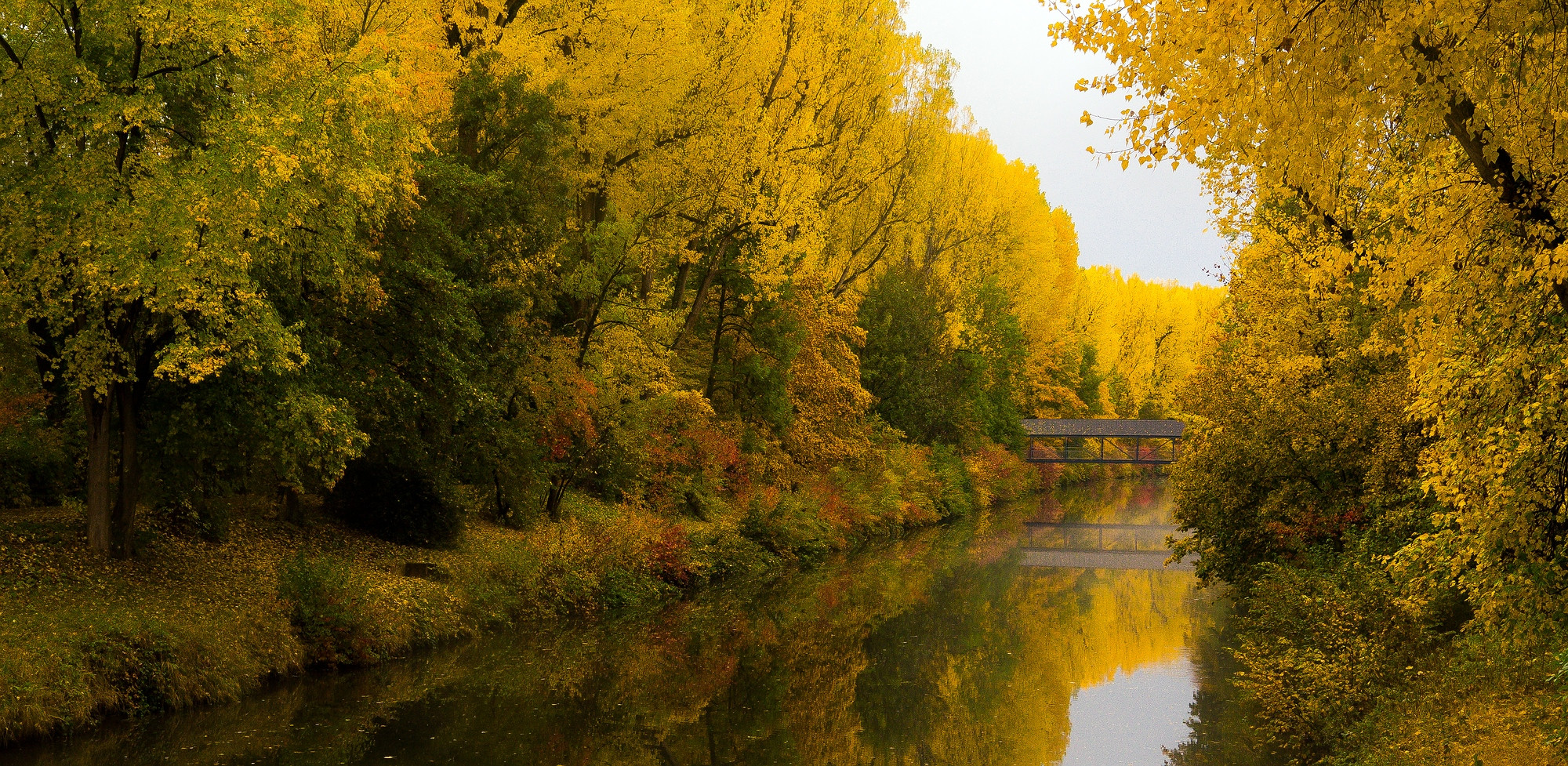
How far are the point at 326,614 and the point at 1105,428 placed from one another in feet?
146

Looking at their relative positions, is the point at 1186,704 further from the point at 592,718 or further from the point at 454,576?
the point at 454,576

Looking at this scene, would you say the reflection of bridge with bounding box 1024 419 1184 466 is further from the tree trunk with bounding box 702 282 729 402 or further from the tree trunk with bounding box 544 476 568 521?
the tree trunk with bounding box 544 476 568 521

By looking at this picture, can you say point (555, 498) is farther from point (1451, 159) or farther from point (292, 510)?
point (1451, 159)

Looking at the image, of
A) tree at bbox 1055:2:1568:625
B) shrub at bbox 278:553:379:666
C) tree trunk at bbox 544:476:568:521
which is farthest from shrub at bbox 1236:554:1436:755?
tree trunk at bbox 544:476:568:521

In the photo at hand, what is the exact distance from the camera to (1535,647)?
495 inches

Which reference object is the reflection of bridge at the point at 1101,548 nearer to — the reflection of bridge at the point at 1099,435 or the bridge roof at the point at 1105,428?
the reflection of bridge at the point at 1099,435

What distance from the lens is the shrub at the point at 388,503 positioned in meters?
20.7

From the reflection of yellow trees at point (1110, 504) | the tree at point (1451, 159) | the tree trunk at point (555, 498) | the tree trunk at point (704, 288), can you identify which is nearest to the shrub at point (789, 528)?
the tree trunk at point (704, 288)

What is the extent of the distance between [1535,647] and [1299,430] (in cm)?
682

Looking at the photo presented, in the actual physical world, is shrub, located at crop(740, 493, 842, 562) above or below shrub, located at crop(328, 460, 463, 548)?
below

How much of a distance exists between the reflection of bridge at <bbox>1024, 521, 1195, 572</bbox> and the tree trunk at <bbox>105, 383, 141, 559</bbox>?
78.1ft

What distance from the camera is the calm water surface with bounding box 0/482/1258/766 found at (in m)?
12.9

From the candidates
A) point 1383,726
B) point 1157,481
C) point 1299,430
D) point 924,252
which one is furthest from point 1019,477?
point 1383,726

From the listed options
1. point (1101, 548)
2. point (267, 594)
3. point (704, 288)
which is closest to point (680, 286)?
point (704, 288)
